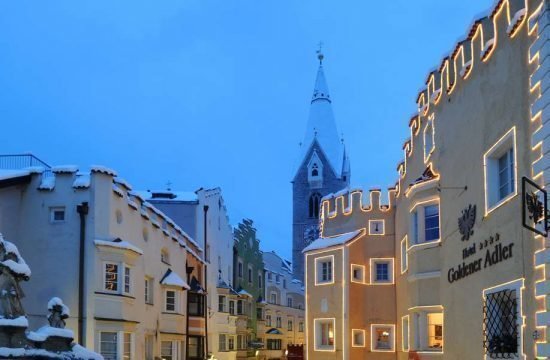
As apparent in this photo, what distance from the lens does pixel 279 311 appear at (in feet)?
225

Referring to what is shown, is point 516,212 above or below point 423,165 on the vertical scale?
below

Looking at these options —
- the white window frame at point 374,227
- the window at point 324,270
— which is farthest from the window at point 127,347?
the white window frame at point 374,227

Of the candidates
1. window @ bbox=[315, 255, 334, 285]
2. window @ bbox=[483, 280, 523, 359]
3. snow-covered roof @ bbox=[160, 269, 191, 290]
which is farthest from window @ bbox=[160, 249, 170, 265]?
window @ bbox=[483, 280, 523, 359]

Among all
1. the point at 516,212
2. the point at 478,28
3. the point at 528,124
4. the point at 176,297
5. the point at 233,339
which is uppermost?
the point at 478,28

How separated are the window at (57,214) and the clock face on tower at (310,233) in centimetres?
8094

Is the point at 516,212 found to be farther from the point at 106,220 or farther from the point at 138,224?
the point at 138,224

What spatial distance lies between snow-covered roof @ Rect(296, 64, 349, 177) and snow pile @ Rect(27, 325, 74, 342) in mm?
81826

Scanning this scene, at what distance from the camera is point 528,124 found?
13.6m

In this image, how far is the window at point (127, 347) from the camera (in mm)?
25953

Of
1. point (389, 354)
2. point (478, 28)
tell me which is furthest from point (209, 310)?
point (478, 28)

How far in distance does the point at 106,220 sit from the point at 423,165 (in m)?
10.8

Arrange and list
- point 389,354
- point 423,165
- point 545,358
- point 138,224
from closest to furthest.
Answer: point 545,358
point 423,165
point 138,224
point 389,354

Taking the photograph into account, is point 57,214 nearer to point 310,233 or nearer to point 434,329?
point 434,329

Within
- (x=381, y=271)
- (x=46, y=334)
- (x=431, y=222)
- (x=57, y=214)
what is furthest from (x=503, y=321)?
(x=381, y=271)
